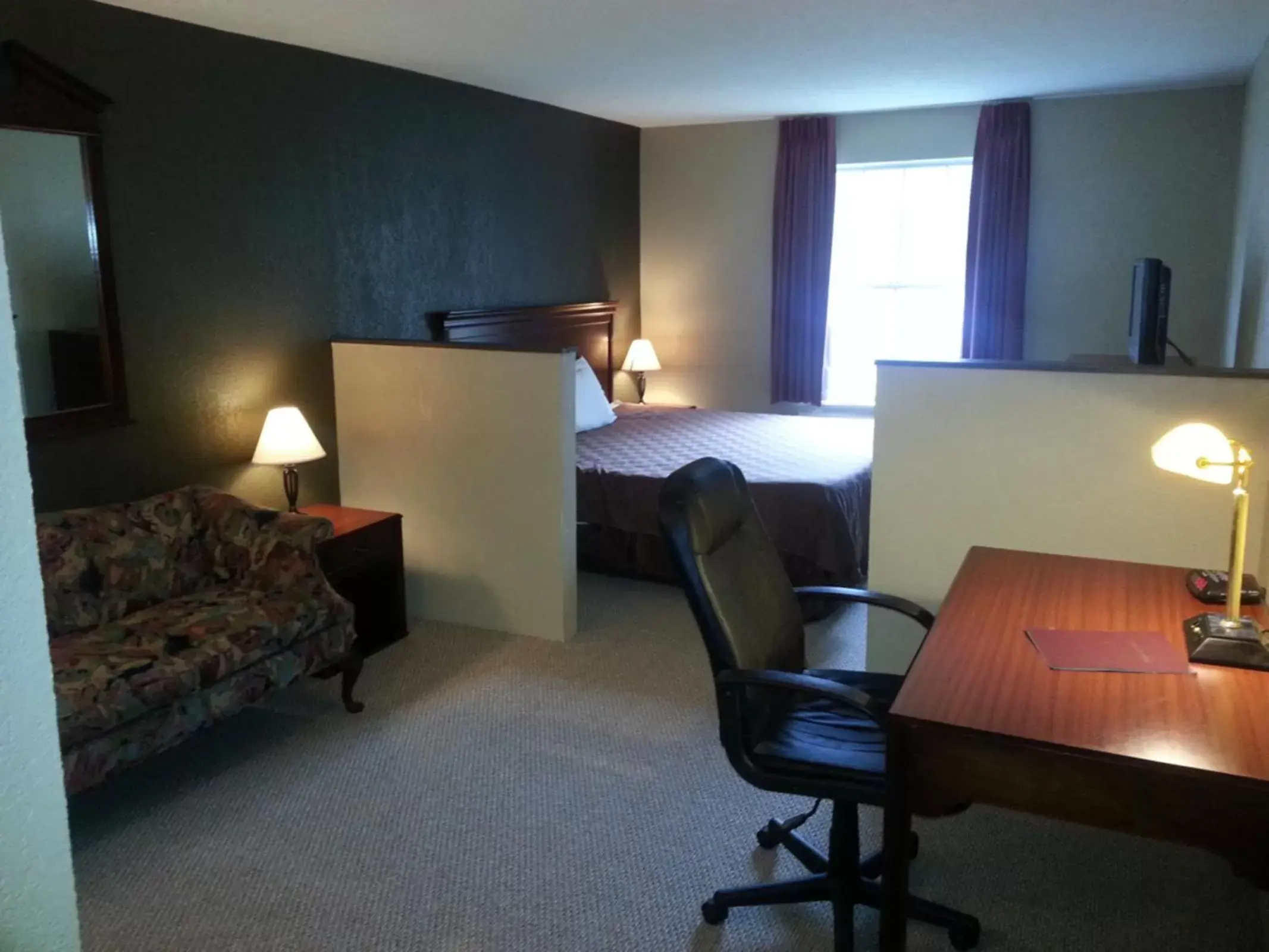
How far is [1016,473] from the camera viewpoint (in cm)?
304

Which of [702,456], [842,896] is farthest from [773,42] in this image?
[842,896]

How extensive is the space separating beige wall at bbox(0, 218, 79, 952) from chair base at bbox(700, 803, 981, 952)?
1.68 m

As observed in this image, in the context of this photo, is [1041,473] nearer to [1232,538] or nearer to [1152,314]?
[1152,314]

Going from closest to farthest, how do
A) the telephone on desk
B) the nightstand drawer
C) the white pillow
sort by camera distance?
the telephone on desk → the nightstand drawer → the white pillow

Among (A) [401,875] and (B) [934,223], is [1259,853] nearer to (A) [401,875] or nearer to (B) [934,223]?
(A) [401,875]

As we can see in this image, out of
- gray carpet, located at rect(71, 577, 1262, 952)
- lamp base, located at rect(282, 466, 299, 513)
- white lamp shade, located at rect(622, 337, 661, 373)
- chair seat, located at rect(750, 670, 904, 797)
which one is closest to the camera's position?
chair seat, located at rect(750, 670, 904, 797)

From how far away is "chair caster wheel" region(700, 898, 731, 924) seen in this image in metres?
2.35

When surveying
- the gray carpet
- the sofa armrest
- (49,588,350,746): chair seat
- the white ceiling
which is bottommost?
the gray carpet

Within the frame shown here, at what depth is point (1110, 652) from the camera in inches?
76.2

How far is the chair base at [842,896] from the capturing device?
222 centimetres

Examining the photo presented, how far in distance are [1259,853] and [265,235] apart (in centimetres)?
376

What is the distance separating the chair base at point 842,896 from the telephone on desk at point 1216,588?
0.83 m

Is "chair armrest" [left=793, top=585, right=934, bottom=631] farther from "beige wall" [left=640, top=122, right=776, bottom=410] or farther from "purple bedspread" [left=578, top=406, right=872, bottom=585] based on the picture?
"beige wall" [left=640, top=122, right=776, bottom=410]

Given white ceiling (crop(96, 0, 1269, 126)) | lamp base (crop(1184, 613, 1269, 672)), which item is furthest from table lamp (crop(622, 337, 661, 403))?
lamp base (crop(1184, 613, 1269, 672))
